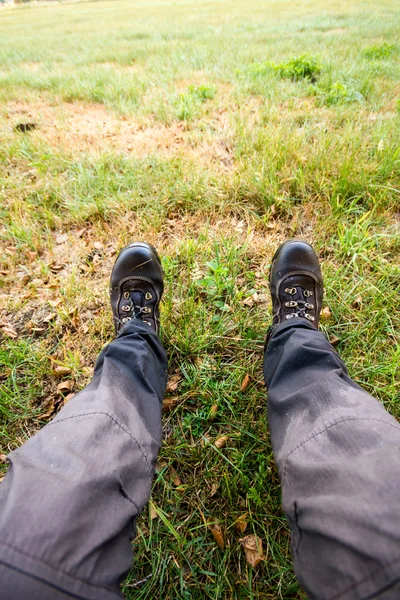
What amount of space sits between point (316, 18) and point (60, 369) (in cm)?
1102

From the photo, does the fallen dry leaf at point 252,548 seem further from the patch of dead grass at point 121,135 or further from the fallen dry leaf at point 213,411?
the patch of dead grass at point 121,135

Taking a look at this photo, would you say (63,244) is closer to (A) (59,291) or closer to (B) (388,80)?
(A) (59,291)

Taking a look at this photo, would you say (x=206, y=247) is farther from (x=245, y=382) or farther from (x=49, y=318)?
(x=49, y=318)

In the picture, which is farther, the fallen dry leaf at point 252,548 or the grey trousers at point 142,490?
the fallen dry leaf at point 252,548

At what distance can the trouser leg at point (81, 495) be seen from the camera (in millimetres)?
707

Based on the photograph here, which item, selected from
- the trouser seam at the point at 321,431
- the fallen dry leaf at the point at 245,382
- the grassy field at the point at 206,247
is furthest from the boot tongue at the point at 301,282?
the trouser seam at the point at 321,431

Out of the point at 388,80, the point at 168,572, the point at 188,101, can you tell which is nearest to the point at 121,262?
the point at 168,572

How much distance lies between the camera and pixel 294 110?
3.27 meters

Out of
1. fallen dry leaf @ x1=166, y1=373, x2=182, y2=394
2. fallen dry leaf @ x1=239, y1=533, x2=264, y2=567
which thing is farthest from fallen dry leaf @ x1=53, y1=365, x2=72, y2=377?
fallen dry leaf @ x1=239, y1=533, x2=264, y2=567

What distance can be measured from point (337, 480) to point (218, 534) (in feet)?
2.01

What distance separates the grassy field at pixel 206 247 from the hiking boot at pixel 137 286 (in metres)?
0.10

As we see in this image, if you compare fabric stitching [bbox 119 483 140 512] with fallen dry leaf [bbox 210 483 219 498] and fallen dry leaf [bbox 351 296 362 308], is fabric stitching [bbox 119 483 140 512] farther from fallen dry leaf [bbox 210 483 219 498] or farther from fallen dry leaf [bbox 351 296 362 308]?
fallen dry leaf [bbox 351 296 362 308]

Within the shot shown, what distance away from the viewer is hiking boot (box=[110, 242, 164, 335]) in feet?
5.73

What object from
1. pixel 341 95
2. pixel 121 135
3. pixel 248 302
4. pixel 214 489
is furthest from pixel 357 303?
pixel 121 135
